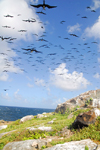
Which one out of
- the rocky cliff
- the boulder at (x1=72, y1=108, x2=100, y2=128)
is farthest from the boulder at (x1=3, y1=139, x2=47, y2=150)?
the rocky cliff

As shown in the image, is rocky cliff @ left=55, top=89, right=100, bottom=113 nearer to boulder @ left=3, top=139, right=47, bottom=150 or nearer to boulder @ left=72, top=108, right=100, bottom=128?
boulder @ left=72, top=108, right=100, bottom=128

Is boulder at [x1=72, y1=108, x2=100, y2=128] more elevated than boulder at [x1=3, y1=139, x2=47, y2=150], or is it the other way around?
boulder at [x1=72, y1=108, x2=100, y2=128]

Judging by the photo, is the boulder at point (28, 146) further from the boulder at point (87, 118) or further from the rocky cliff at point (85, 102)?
the rocky cliff at point (85, 102)

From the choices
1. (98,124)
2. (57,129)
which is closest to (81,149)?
(98,124)

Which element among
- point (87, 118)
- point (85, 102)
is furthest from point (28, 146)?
point (85, 102)

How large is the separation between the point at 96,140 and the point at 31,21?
1144cm

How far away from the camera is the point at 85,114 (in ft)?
45.0

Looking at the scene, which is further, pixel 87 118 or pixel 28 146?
pixel 87 118

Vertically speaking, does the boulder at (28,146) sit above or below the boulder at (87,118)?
below

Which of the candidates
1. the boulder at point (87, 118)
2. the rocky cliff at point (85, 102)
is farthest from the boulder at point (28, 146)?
the rocky cliff at point (85, 102)

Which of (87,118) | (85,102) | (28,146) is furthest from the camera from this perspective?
(85,102)

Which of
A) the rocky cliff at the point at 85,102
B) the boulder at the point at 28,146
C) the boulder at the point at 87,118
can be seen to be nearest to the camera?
the boulder at the point at 28,146

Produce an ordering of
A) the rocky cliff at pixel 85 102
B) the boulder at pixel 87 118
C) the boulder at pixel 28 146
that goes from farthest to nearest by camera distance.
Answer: the rocky cliff at pixel 85 102
the boulder at pixel 87 118
the boulder at pixel 28 146

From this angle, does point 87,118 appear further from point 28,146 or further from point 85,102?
point 85,102
